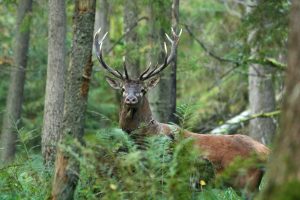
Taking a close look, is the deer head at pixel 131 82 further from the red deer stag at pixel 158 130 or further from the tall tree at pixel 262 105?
the tall tree at pixel 262 105

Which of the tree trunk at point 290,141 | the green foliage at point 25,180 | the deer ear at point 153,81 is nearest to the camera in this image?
the tree trunk at point 290,141

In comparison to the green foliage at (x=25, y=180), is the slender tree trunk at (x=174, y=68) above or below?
above

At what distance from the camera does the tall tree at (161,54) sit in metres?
15.2

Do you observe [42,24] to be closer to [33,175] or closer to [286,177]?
[33,175]

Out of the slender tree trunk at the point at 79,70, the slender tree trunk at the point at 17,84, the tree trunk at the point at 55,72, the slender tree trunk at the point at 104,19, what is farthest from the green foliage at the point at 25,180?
the slender tree trunk at the point at 104,19

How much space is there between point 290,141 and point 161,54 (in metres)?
12.5

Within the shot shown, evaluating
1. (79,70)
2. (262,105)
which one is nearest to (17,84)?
(262,105)

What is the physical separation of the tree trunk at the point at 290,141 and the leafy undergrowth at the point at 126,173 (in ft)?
4.21

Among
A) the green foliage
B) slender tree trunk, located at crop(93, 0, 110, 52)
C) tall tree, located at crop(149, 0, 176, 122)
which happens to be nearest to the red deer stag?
the green foliage

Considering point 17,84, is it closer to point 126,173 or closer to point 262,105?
point 262,105

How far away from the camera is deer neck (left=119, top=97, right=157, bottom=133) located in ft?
37.3

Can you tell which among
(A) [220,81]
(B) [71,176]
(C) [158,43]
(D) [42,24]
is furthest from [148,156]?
(A) [220,81]

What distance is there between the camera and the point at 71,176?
7273mm

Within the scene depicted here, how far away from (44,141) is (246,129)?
1121 cm
